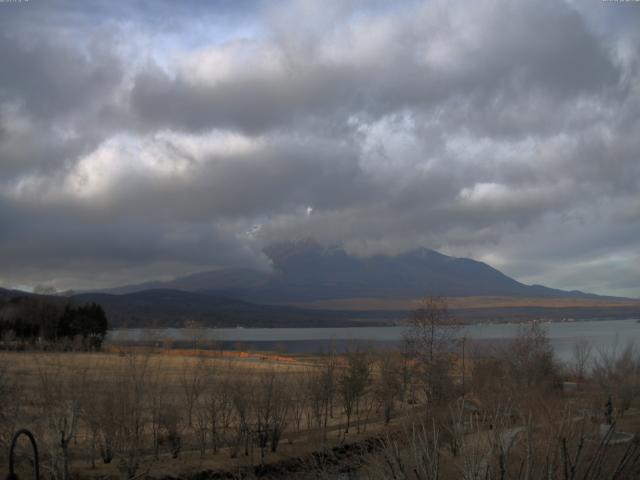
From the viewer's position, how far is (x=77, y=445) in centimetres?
3394

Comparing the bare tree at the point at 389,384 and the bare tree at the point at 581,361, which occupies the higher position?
the bare tree at the point at 581,361

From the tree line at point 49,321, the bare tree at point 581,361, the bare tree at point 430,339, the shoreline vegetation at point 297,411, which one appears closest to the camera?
the shoreline vegetation at point 297,411

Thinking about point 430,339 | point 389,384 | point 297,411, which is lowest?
point 297,411

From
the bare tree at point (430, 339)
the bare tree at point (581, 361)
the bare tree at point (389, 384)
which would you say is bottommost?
the bare tree at point (389, 384)

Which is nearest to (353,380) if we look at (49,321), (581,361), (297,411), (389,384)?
(389,384)

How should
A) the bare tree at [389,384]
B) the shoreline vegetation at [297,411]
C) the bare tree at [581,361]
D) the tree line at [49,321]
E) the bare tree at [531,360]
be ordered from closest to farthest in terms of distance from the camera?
the shoreline vegetation at [297,411]
the bare tree at [581,361]
the bare tree at [531,360]
the bare tree at [389,384]
the tree line at [49,321]

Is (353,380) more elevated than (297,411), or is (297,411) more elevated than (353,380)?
(353,380)

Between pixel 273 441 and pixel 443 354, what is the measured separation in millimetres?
15979

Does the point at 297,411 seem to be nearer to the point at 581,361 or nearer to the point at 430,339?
the point at 430,339

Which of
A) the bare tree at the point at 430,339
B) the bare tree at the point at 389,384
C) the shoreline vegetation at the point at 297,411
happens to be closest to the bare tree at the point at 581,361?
the shoreline vegetation at the point at 297,411

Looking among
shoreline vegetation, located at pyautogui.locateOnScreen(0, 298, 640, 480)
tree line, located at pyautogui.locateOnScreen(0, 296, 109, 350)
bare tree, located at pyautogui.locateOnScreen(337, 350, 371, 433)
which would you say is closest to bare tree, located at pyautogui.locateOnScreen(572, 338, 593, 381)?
shoreline vegetation, located at pyautogui.locateOnScreen(0, 298, 640, 480)

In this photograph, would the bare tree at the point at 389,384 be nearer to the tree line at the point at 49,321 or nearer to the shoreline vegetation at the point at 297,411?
the shoreline vegetation at the point at 297,411

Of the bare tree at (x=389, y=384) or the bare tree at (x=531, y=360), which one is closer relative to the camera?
the bare tree at (x=531, y=360)

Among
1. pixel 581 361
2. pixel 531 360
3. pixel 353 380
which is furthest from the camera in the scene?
pixel 353 380
